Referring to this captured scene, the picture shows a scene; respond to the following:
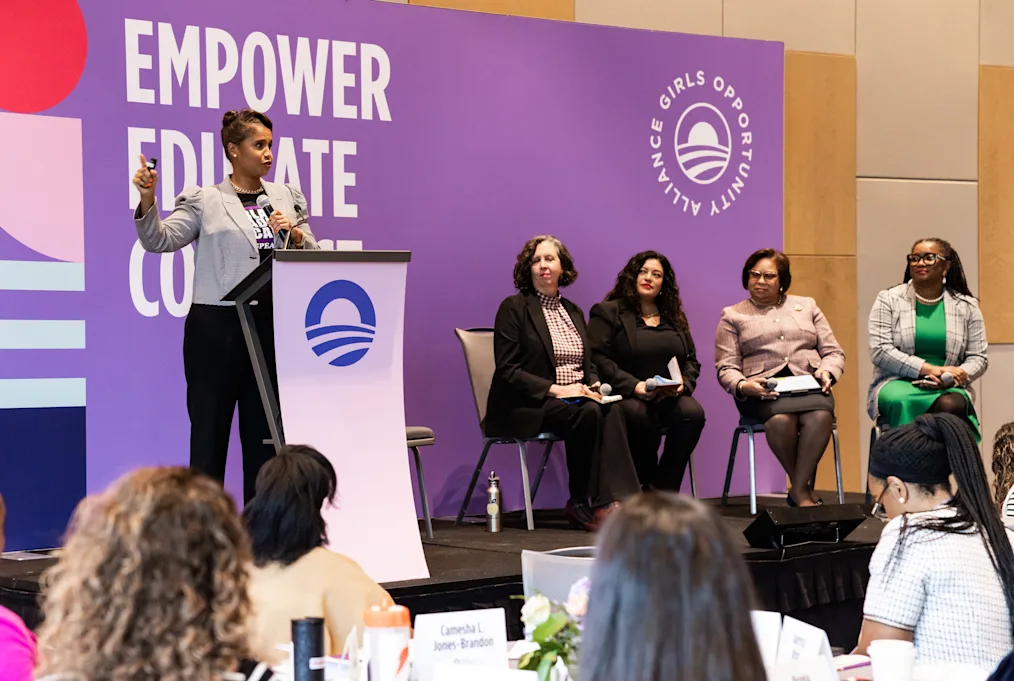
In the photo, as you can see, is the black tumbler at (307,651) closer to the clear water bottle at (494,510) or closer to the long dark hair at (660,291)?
the clear water bottle at (494,510)

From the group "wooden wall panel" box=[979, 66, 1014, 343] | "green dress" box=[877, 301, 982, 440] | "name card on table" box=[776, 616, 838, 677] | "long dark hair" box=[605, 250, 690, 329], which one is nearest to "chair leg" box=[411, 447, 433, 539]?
"long dark hair" box=[605, 250, 690, 329]

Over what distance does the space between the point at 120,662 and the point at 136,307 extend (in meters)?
3.97

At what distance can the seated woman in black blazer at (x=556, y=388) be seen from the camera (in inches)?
206

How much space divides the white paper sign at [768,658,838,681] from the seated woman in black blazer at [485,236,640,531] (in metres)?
3.36

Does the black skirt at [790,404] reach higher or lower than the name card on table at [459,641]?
higher

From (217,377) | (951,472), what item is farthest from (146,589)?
(217,377)

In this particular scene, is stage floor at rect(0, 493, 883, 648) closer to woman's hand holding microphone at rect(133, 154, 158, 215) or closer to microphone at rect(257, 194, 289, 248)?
microphone at rect(257, 194, 289, 248)

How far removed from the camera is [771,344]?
19.5ft

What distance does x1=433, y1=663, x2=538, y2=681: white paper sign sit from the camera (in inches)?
66.7

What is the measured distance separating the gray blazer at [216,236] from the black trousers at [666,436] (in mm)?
2037

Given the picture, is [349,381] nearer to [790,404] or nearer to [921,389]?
[790,404]

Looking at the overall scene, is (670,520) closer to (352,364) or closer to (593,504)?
(352,364)

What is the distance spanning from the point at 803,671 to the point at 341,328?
A: 2.35 m

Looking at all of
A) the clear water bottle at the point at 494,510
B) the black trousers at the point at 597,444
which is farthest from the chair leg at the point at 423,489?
the black trousers at the point at 597,444
